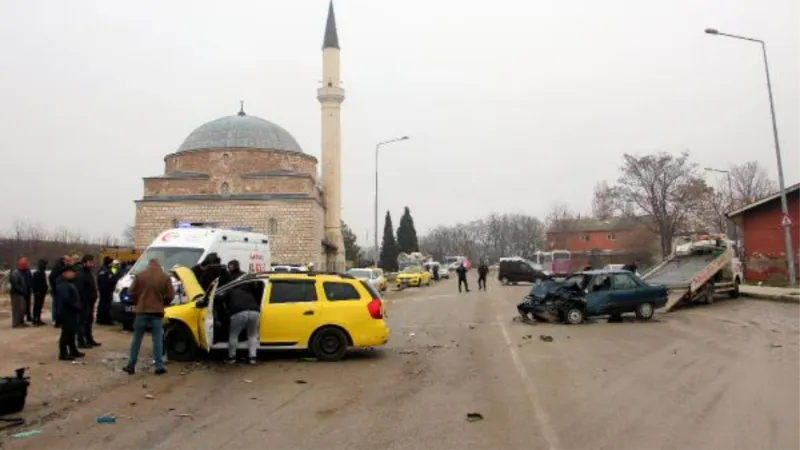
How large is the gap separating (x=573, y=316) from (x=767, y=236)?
70.7ft

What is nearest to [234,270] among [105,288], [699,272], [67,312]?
[67,312]

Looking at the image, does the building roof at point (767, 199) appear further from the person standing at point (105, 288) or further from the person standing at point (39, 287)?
the person standing at point (39, 287)

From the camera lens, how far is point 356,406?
25.5ft

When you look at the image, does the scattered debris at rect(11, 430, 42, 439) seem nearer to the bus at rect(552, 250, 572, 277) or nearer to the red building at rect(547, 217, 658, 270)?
the bus at rect(552, 250, 572, 277)

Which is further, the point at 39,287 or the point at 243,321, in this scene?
the point at 39,287

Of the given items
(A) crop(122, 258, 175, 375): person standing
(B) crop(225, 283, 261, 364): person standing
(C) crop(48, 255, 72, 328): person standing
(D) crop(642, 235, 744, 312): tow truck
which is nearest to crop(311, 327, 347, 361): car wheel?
(B) crop(225, 283, 261, 364): person standing

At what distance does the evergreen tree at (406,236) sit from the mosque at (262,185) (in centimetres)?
4076

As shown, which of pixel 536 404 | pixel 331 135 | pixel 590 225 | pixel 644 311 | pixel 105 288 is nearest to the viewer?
pixel 536 404

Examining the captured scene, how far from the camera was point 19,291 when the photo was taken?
1667 centimetres

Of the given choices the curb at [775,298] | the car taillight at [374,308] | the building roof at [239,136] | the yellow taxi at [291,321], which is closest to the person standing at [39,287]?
the yellow taxi at [291,321]

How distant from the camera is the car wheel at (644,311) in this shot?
18.5 meters

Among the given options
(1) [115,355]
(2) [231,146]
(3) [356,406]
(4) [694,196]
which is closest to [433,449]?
(3) [356,406]

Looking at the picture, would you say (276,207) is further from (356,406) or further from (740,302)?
Result: (356,406)

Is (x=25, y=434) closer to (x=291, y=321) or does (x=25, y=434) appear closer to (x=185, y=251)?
(x=291, y=321)
